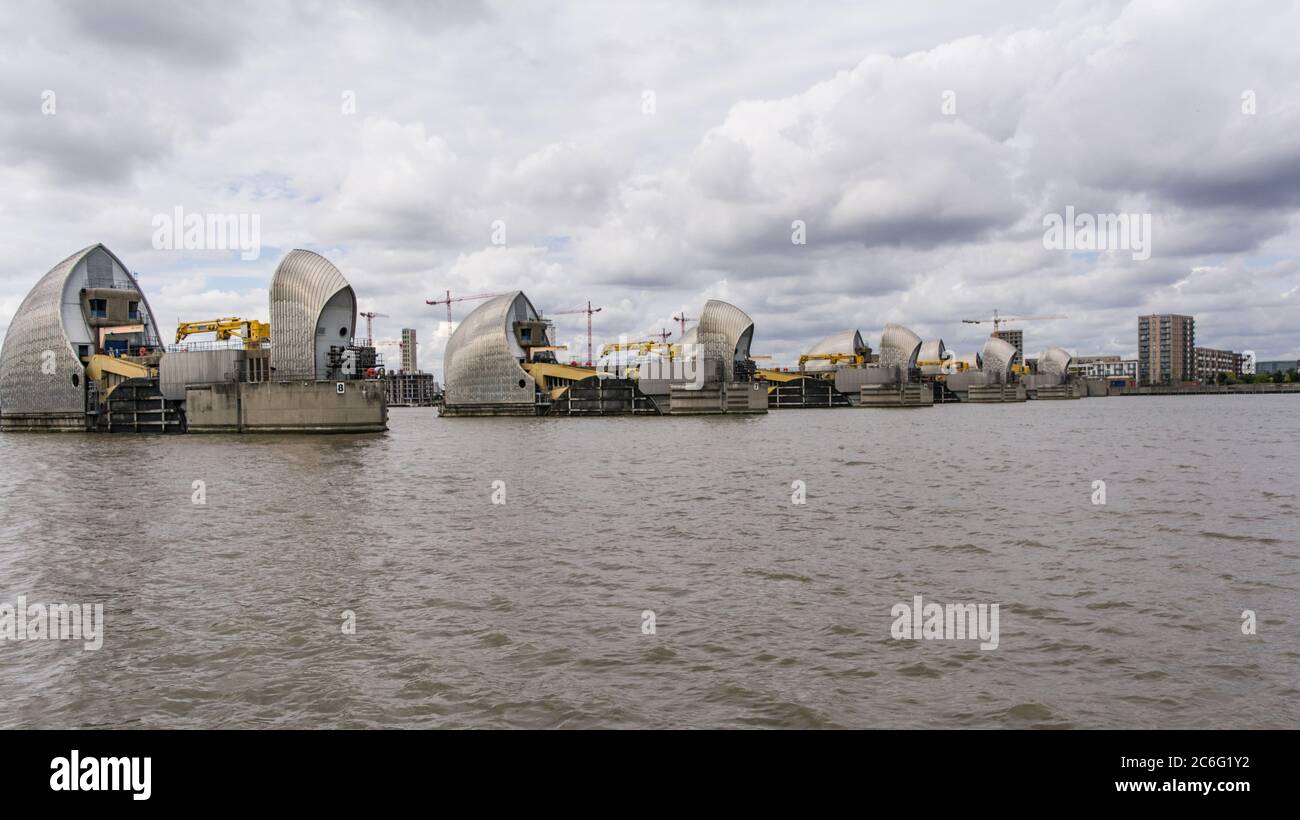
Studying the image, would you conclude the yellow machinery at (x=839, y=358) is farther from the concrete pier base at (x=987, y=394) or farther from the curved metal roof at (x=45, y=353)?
the curved metal roof at (x=45, y=353)

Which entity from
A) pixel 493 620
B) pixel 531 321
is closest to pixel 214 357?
pixel 531 321

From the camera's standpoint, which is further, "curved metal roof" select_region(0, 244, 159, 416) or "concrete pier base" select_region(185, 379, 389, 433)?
"curved metal roof" select_region(0, 244, 159, 416)

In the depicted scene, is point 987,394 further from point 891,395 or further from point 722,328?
point 722,328

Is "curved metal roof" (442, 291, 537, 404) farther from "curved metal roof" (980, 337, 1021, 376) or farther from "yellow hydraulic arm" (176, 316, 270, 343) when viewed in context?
"curved metal roof" (980, 337, 1021, 376)

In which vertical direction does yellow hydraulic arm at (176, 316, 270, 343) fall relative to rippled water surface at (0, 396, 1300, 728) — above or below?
above

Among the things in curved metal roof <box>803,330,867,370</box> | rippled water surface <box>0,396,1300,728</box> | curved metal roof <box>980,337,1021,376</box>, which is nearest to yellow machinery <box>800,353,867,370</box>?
curved metal roof <box>803,330,867,370</box>

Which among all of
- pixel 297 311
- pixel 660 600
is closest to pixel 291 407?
pixel 297 311

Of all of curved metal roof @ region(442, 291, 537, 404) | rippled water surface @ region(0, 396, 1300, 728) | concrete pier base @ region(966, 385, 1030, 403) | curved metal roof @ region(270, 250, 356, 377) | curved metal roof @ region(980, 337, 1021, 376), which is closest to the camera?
rippled water surface @ region(0, 396, 1300, 728)

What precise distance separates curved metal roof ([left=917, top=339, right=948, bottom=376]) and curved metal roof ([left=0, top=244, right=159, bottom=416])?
148 metres

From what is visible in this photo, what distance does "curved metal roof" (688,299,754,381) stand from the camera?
10488 centimetres
